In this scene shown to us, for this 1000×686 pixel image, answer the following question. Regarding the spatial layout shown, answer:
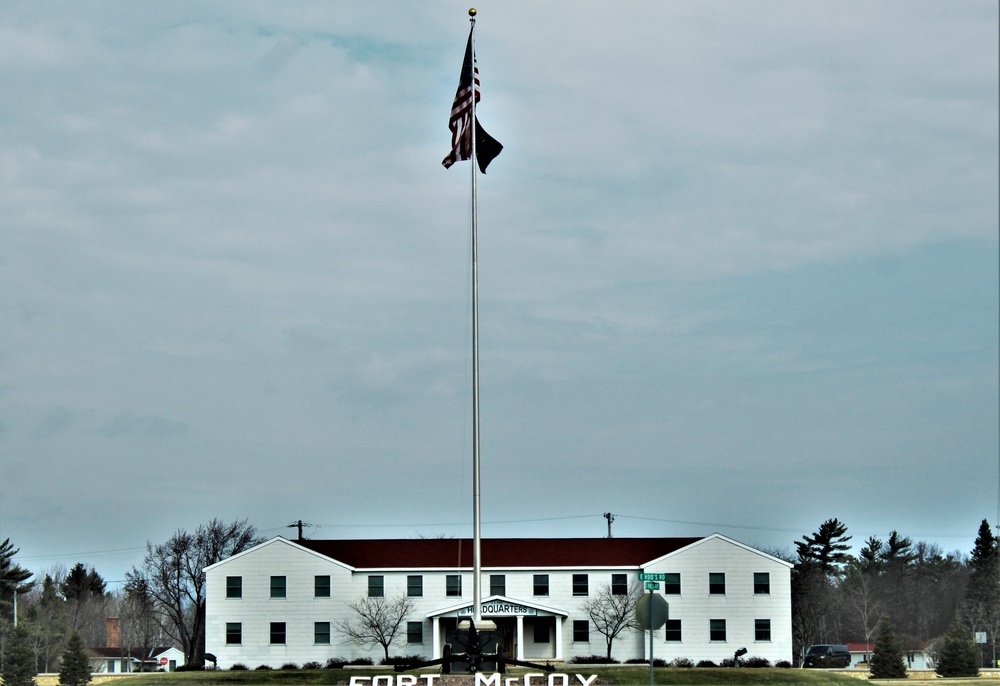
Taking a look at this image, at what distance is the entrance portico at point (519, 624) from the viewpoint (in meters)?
66.1

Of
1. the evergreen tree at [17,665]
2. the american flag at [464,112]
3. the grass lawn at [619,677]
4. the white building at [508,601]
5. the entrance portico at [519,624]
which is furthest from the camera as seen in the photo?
the white building at [508,601]

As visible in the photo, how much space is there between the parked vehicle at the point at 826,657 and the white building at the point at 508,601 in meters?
7.15

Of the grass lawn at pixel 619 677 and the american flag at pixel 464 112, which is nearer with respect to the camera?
the american flag at pixel 464 112

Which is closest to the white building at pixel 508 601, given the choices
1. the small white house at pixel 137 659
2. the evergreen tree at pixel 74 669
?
the evergreen tree at pixel 74 669

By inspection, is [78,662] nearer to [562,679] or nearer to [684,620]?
[562,679]

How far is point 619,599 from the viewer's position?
222ft

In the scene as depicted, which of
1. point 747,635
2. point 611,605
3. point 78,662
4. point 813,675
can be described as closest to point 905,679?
point 813,675

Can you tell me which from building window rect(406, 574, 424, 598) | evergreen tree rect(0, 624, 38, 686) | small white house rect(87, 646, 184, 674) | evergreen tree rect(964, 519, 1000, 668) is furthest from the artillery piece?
small white house rect(87, 646, 184, 674)

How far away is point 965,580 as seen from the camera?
85.2 metres

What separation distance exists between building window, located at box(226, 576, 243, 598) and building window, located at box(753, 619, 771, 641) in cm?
2848

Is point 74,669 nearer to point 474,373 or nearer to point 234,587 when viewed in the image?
point 234,587

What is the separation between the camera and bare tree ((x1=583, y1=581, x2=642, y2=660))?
219 ft

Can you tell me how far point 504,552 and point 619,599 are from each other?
294 inches

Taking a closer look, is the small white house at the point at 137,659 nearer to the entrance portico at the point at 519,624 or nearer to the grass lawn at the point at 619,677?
the entrance portico at the point at 519,624
